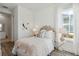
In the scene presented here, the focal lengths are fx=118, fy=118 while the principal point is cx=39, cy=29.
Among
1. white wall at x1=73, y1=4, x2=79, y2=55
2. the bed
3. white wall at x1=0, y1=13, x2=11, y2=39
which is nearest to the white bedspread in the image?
the bed

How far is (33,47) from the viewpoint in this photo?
1.49 m

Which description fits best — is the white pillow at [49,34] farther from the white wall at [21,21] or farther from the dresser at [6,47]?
the dresser at [6,47]

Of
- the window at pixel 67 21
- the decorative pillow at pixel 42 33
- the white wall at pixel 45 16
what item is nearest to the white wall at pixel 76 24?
the window at pixel 67 21

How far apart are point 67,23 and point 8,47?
0.84 meters

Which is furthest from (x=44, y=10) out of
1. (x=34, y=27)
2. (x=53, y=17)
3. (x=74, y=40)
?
(x=74, y=40)

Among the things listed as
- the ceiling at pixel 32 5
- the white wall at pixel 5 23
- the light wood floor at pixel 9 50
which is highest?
the ceiling at pixel 32 5

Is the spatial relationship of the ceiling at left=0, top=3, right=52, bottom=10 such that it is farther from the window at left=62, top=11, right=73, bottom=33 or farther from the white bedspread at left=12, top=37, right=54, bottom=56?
the white bedspread at left=12, top=37, right=54, bottom=56

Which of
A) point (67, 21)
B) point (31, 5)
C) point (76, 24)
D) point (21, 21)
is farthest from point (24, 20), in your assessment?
point (76, 24)

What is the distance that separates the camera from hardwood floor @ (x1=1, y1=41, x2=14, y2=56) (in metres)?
1.55

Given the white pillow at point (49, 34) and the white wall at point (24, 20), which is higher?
the white wall at point (24, 20)

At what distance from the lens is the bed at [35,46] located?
1.50 m

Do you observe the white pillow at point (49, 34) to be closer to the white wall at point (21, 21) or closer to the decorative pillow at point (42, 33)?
the decorative pillow at point (42, 33)

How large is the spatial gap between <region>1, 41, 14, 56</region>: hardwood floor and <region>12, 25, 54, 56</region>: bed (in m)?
0.05

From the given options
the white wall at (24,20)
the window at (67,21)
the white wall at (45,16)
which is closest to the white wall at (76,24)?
the window at (67,21)
